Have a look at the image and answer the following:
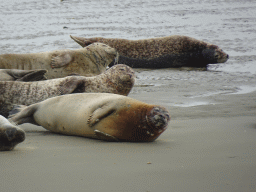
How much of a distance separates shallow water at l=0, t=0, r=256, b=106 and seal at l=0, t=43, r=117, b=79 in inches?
29.7

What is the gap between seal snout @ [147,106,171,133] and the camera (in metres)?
3.01

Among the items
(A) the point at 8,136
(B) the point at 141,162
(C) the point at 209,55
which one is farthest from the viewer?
(C) the point at 209,55

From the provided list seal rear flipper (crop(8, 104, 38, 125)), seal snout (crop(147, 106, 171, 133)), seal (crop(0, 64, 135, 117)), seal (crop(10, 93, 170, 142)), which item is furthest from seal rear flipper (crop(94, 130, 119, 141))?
seal (crop(0, 64, 135, 117))

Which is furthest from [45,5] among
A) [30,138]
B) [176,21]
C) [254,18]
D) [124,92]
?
[30,138]

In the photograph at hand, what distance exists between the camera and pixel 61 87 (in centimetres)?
470

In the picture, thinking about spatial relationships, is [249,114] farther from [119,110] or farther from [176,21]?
[176,21]

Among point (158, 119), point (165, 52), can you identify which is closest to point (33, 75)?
point (158, 119)

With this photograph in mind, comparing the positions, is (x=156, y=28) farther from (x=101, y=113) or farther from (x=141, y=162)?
(x=141, y=162)

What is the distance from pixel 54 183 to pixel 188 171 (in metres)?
0.69

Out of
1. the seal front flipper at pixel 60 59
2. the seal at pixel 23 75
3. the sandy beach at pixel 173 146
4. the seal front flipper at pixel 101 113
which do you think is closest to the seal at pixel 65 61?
the seal front flipper at pixel 60 59

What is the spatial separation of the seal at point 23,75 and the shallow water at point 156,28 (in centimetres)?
143

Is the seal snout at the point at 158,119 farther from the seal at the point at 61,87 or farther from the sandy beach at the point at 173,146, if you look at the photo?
the seal at the point at 61,87

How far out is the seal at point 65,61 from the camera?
6.59 meters

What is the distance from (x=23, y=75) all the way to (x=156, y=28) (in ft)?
25.6
